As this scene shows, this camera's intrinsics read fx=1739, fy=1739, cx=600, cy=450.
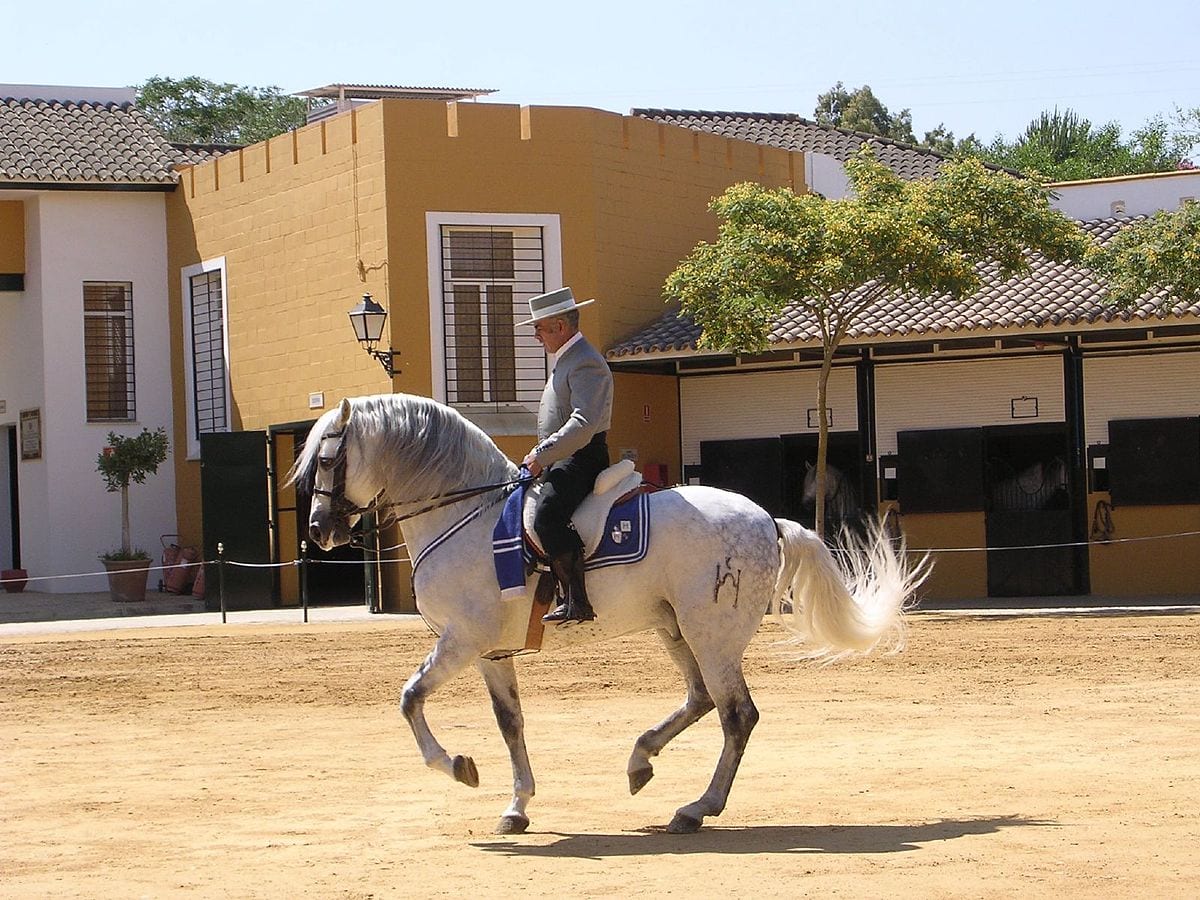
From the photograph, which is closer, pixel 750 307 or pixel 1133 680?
pixel 1133 680

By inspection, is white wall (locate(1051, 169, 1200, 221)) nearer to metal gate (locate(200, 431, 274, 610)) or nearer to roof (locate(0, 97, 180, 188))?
metal gate (locate(200, 431, 274, 610))

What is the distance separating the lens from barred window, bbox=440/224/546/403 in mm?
24000

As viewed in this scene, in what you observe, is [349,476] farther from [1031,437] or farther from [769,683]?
[1031,437]

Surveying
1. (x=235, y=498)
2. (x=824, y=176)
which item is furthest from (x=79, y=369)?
(x=824, y=176)

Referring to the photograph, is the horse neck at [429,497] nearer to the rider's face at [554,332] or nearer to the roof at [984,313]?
the rider's face at [554,332]

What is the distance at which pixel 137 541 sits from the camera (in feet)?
90.3

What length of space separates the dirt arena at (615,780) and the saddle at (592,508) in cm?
135

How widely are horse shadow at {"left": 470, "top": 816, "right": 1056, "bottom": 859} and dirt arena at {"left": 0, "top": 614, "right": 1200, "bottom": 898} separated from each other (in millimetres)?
28

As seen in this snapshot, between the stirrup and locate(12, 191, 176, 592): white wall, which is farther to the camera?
locate(12, 191, 176, 592): white wall

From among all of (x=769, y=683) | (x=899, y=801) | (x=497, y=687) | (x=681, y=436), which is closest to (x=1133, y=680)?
(x=769, y=683)

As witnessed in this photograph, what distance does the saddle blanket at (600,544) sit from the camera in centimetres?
803

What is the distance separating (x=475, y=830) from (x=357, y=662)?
8.65 metres

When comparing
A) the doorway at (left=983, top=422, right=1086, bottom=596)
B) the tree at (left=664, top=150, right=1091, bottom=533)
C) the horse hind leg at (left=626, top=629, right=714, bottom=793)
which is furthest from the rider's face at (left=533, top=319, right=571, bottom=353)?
the doorway at (left=983, top=422, right=1086, bottom=596)

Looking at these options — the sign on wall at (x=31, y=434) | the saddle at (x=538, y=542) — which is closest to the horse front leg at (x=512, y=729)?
the saddle at (x=538, y=542)
